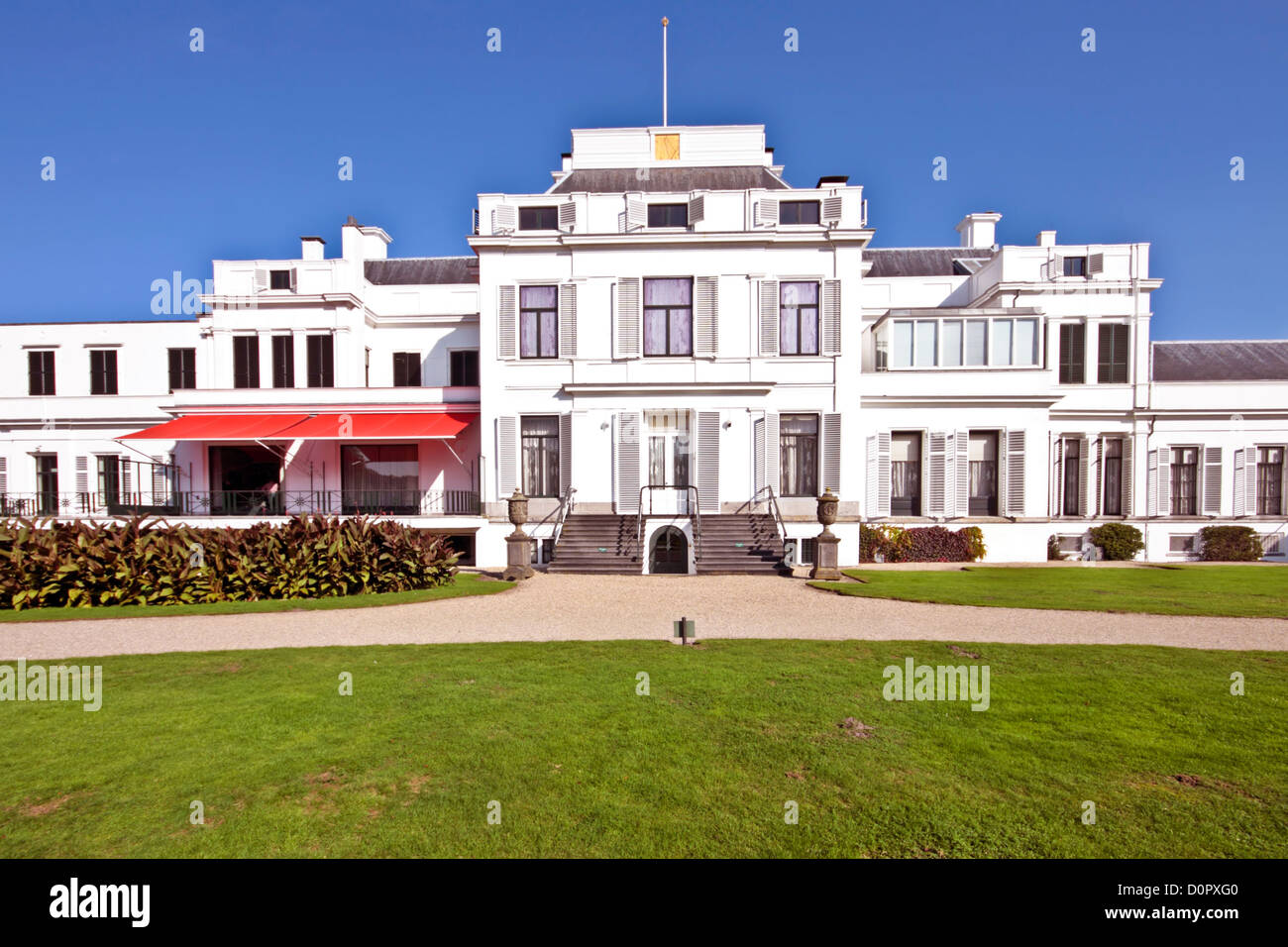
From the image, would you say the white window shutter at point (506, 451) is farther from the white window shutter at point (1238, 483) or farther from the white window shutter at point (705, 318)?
the white window shutter at point (1238, 483)

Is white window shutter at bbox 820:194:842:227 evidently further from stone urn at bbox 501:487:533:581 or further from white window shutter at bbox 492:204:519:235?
stone urn at bbox 501:487:533:581

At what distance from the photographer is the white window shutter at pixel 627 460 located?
18406mm

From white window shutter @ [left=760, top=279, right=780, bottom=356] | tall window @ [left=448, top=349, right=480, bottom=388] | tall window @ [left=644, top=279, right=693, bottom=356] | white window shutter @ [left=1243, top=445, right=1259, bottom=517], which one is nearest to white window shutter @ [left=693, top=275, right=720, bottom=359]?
tall window @ [left=644, top=279, right=693, bottom=356]

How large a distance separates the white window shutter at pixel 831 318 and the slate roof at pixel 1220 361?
1378 cm

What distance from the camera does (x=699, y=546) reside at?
16.4 metres

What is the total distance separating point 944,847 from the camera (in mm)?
3557

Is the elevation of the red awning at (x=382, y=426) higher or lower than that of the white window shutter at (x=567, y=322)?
lower

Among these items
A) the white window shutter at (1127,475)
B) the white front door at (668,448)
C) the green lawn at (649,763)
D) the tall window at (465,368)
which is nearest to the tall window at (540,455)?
the white front door at (668,448)

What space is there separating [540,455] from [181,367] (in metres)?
16.0

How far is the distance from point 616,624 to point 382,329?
1823 cm

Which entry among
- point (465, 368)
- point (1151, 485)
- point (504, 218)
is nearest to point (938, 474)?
point (1151, 485)

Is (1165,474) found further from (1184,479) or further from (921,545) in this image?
(921,545)

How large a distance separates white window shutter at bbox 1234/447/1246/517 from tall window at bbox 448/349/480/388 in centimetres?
2622

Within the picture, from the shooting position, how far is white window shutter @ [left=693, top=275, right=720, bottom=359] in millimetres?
18422
